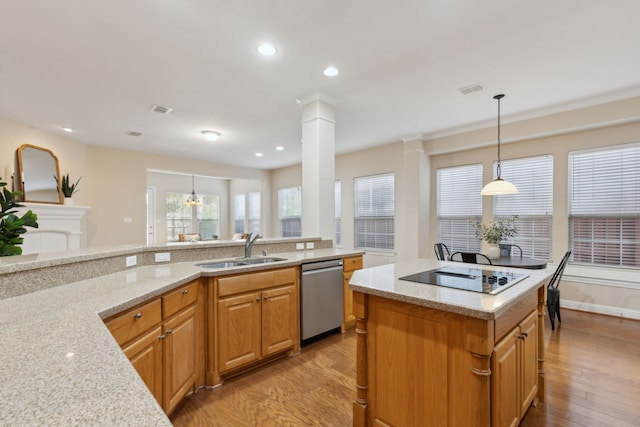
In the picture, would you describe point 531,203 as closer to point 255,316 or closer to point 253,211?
point 255,316

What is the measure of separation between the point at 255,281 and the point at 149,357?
3.32 feet

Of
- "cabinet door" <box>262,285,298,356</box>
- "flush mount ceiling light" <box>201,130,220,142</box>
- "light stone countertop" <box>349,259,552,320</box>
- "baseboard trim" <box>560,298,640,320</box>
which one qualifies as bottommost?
"baseboard trim" <box>560,298,640,320</box>

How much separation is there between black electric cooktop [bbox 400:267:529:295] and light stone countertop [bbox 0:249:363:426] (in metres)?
1.53

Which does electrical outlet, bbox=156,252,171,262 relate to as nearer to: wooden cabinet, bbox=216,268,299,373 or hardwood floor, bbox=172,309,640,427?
wooden cabinet, bbox=216,268,299,373

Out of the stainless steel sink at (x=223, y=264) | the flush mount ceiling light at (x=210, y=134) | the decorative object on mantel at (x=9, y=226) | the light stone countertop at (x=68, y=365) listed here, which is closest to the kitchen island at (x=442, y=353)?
the light stone countertop at (x=68, y=365)

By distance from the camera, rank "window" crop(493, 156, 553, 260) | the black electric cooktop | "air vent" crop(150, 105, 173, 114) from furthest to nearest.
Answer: "window" crop(493, 156, 553, 260) → "air vent" crop(150, 105, 173, 114) → the black electric cooktop

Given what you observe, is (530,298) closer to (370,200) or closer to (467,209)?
(467,209)

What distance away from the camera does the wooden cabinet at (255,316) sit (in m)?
2.39

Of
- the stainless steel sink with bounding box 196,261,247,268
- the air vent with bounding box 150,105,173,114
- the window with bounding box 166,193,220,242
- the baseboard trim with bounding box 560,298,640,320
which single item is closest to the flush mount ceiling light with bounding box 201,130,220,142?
the air vent with bounding box 150,105,173,114

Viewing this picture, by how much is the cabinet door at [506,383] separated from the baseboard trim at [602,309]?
350cm

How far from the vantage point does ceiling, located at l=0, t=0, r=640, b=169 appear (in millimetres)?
2244

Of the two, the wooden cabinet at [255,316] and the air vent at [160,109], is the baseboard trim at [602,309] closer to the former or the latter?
the wooden cabinet at [255,316]

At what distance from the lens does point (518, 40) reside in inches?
102

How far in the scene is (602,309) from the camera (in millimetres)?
4059
